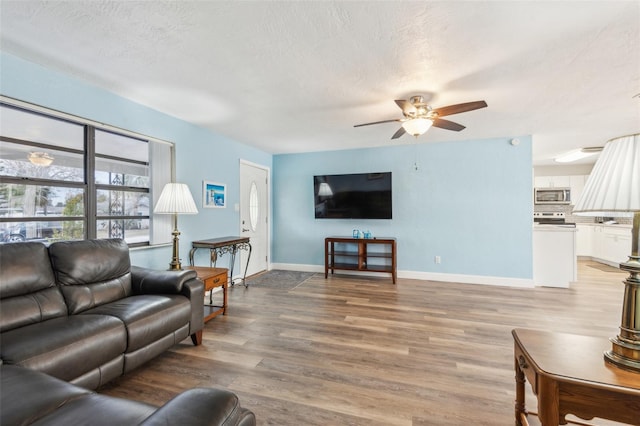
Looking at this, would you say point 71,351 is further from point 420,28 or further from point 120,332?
point 420,28

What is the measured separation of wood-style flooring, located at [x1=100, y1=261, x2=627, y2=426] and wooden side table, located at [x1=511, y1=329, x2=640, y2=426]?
30.2 inches

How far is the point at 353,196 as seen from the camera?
525cm

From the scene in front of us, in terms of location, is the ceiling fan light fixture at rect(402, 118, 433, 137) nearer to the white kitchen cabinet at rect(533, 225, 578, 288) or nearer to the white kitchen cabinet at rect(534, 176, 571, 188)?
the white kitchen cabinet at rect(533, 225, 578, 288)

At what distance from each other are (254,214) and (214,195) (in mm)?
1193

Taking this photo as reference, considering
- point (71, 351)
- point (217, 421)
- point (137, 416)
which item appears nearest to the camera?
point (217, 421)

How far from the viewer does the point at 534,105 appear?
3.20 m

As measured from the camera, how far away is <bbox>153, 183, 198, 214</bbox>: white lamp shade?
300cm

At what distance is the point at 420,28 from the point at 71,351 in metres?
2.85

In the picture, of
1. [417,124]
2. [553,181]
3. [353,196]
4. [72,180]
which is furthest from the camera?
[553,181]

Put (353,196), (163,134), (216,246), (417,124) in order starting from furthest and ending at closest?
(353,196) < (216,246) < (163,134) < (417,124)

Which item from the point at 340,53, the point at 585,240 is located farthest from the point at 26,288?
the point at 585,240

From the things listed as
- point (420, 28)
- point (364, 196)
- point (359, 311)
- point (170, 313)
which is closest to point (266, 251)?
point (364, 196)

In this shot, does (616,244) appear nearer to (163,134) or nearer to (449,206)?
(449,206)

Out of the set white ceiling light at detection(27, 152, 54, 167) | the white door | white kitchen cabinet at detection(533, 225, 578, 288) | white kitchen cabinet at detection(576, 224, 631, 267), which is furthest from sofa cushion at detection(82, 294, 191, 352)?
white kitchen cabinet at detection(576, 224, 631, 267)
